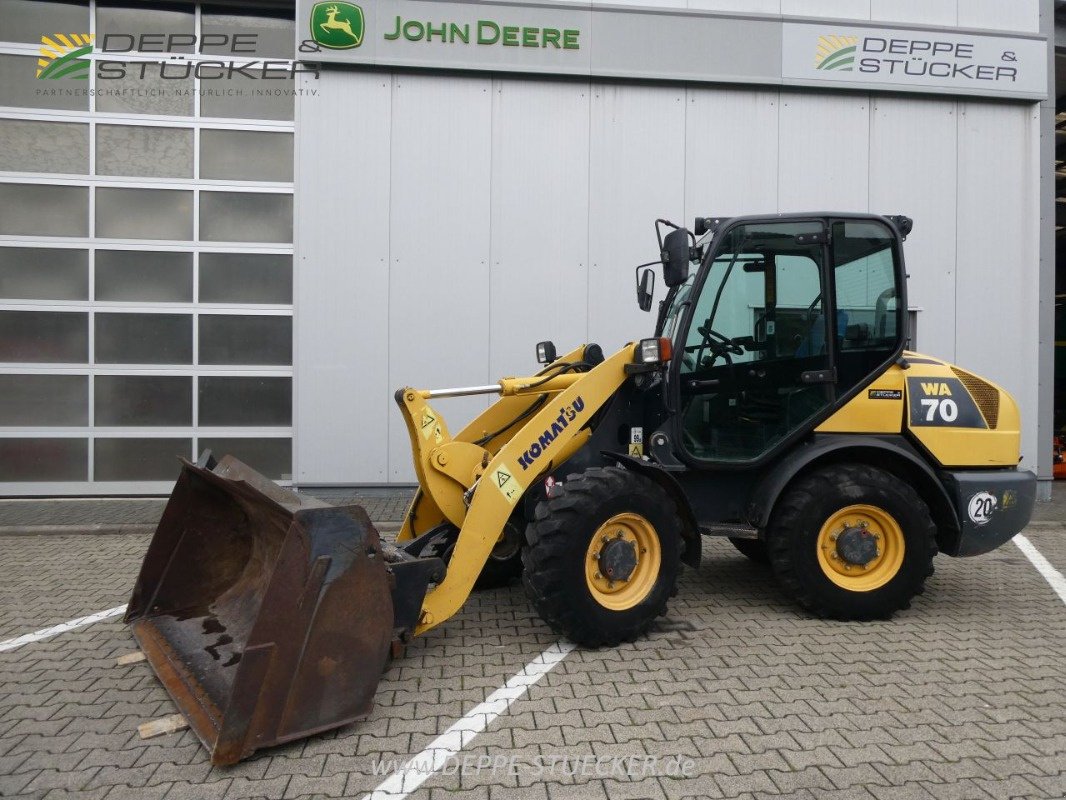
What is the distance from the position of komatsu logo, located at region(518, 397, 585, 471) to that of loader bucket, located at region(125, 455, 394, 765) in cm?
107

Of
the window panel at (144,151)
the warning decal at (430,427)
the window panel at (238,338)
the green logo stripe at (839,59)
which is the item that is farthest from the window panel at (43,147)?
the green logo stripe at (839,59)

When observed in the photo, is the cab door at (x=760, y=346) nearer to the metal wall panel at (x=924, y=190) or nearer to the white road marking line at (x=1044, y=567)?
the white road marking line at (x=1044, y=567)

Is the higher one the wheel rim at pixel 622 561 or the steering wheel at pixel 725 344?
Answer: the steering wheel at pixel 725 344

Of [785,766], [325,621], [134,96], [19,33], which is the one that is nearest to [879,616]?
[785,766]

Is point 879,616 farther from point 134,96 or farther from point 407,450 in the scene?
point 134,96

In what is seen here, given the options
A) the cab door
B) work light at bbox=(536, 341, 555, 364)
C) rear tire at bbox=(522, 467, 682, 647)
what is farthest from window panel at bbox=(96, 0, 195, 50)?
rear tire at bbox=(522, 467, 682, 647)

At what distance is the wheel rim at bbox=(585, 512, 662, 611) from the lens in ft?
12.2

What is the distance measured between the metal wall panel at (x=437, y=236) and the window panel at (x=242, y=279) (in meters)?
1.45

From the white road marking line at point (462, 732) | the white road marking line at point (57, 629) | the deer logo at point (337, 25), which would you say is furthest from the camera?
the deer logo at point (337, 25)

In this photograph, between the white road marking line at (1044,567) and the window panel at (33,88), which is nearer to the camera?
the white road marking line at (1044,567)

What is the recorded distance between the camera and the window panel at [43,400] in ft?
26.0

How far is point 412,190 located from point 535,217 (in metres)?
1.41

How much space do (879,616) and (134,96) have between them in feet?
30.1

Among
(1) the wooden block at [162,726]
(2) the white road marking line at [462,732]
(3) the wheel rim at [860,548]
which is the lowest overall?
(2) the white road marking line at [462,732]
